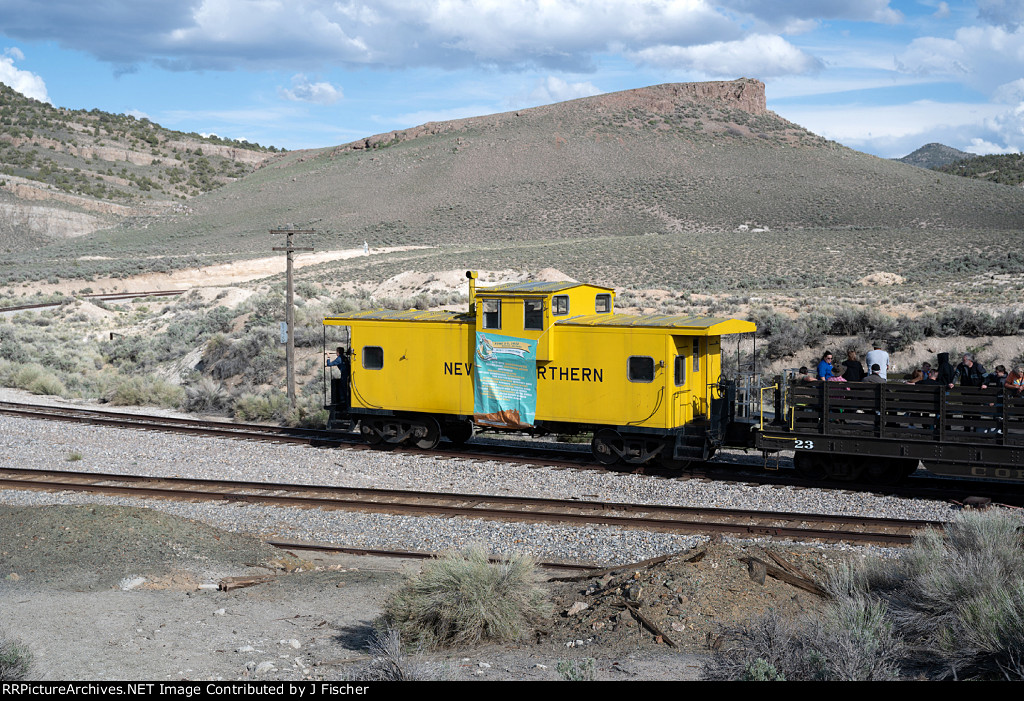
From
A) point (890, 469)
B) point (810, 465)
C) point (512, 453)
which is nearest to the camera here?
point (890, 469)

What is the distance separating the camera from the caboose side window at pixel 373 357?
61.0 ft

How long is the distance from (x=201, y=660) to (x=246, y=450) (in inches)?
459

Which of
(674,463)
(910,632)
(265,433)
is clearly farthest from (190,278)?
(910,632)

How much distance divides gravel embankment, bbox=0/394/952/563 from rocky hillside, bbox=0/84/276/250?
88.9 meters

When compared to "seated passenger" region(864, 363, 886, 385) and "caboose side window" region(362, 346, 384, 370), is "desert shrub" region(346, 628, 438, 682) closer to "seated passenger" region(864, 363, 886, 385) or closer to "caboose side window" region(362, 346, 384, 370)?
"seated passenger" region(864, 363, 886, 385)

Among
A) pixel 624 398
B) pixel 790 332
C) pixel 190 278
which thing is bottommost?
pixel 624 398

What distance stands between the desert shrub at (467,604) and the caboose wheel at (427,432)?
987 cm

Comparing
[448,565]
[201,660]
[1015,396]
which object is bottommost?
[201,660]

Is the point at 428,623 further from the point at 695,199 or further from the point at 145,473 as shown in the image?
the point at 695,199

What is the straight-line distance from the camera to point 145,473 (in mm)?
16859

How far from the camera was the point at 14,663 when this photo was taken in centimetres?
659

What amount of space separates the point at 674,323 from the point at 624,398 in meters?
1.65

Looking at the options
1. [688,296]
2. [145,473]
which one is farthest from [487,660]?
[688,296]

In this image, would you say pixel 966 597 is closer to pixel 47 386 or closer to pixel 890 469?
pixel 890 469
